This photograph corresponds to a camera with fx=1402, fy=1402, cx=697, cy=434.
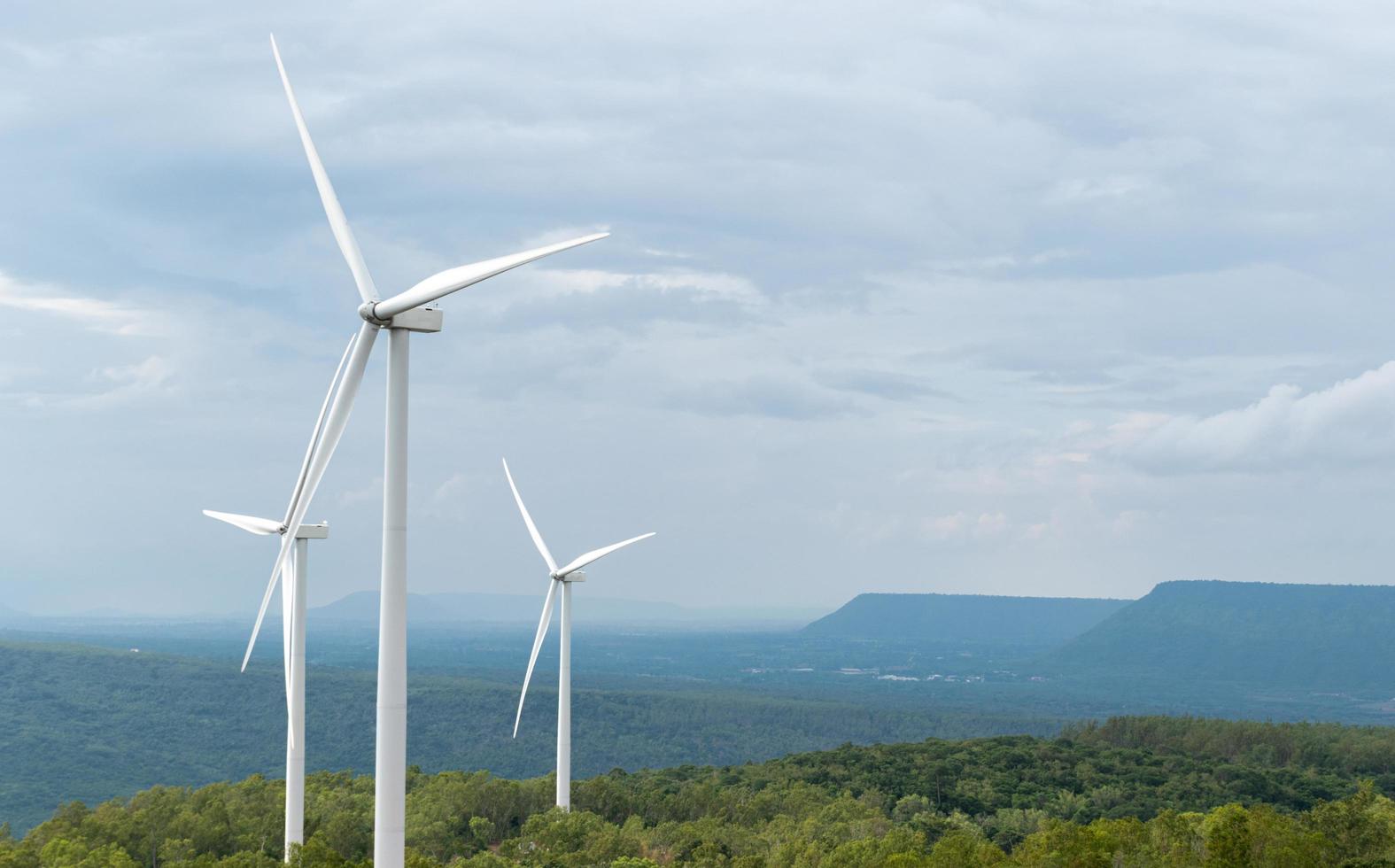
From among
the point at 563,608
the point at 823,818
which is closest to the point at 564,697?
the point at 563,608

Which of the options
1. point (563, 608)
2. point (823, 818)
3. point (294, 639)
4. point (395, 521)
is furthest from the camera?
point (823, 818)

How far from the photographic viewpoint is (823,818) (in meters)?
85.8

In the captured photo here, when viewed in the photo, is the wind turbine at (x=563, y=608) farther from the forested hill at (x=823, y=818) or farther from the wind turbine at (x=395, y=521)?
the wind turbine at (x=395, y=521)

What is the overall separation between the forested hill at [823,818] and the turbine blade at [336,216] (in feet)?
95.2

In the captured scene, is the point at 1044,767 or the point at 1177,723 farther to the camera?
the point at 1177,723

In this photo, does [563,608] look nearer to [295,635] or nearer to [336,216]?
[295,635]

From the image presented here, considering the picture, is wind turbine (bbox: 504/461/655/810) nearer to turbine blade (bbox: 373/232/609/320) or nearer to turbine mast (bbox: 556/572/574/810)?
turbine mast (bbox: 556/572/574/810)

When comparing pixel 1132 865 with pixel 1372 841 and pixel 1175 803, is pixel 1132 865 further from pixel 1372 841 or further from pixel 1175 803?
pixel 1175 803

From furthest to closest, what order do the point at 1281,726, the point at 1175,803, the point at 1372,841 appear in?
the point at 1281,726
the point at 1175,803
the point at 1372,841

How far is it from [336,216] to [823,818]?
196 feet

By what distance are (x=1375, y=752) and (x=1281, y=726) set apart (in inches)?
503

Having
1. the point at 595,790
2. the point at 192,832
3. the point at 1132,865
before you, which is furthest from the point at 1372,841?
the point at 192,832

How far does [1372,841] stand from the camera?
72.6m

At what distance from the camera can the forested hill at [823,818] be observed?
62.9m
